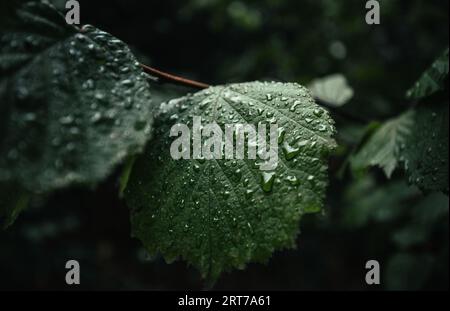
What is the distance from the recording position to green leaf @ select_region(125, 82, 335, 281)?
518 millimetres

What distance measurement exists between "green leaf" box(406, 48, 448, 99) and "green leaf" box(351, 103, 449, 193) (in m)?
0.06

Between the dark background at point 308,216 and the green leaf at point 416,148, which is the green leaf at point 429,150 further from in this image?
the dark background at point 308,216

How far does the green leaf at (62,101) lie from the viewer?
397 millimetres

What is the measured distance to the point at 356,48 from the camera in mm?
2617

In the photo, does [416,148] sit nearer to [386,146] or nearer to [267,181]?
[386,146]

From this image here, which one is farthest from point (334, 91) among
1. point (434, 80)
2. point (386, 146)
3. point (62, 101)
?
point (62, 101)

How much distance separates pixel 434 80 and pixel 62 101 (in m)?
0.71

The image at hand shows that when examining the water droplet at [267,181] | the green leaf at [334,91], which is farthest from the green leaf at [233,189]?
the green leaf at [334,91]

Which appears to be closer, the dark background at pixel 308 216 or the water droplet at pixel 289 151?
the water droplet at pixel 289 151

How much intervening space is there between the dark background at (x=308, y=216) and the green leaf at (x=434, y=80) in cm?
54

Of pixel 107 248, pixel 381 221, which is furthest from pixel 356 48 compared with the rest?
pixel 107 248

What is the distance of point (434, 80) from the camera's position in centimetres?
78
